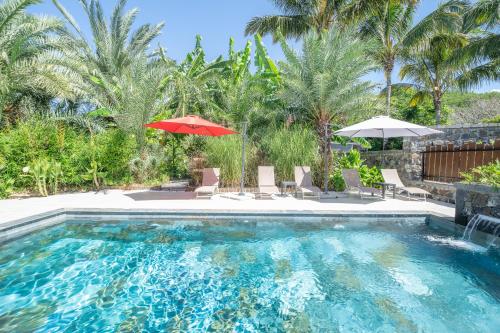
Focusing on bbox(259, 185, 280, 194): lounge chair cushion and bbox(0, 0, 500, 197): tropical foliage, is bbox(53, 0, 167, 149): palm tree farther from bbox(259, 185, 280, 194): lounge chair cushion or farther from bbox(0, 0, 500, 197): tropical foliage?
bbox(259, 185, 280, 194): lounge chair cushion

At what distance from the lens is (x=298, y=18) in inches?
707

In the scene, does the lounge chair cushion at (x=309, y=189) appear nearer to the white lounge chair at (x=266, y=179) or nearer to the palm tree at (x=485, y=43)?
the white lounge chair at (x=266, y=179)

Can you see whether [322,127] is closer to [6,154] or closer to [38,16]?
[6,154]

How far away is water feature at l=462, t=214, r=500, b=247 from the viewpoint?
19.3 ft

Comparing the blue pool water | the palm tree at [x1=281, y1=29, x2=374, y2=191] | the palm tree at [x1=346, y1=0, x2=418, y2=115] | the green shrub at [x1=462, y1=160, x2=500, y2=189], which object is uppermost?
the palm tree at [x1=346, y1=0, x2=418, y2=115]

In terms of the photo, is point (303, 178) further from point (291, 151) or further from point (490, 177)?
point (490, 177)

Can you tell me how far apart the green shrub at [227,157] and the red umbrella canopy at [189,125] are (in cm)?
136

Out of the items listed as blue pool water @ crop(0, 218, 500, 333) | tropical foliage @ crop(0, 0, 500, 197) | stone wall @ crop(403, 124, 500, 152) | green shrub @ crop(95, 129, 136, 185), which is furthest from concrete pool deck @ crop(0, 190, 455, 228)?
stone wall @ crop(403, 124, 500, 152)

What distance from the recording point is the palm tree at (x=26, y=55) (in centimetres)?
1011

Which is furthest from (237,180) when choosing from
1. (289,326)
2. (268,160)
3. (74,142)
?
A: (289,326)

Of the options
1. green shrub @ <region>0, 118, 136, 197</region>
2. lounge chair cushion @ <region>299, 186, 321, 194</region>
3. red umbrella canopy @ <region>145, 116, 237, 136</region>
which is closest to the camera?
red umbrella canopy @ <region>145, 116, 237, 136</region>

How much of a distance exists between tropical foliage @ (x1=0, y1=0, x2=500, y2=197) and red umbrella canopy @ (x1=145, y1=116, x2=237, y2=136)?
4.38 feet

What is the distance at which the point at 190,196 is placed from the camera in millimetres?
9734

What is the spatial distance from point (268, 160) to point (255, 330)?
861cm
